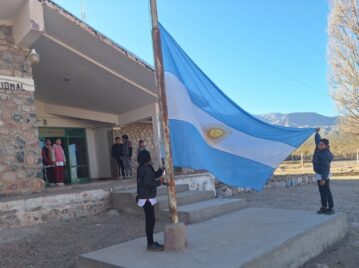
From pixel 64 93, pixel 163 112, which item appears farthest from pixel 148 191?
pixel 64 93

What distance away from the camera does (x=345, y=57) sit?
2648 cm

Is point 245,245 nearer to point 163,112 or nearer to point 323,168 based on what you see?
point 163,112

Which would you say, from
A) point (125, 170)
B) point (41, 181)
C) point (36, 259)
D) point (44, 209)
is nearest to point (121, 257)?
point (36, 259)

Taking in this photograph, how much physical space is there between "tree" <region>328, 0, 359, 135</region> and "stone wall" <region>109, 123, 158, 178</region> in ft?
51.3

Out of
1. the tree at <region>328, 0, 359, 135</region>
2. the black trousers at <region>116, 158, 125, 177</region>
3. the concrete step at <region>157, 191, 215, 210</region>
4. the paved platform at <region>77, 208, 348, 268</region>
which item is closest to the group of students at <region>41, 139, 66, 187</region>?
the black trousers at <region>116, 158, 125, 177</region>

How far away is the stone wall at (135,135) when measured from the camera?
17.0 m

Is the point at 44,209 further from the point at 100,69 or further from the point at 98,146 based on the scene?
the point at 98,146

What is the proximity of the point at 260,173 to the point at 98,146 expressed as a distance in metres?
12.9

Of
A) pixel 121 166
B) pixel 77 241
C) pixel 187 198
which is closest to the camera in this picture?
pixel 77 241

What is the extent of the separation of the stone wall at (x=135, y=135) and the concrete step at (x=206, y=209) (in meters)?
8.57

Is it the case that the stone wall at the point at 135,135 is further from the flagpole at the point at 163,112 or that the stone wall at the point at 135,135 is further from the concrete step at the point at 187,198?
the flagpole at the point at 163,112

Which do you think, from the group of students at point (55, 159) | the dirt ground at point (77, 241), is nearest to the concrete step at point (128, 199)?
the dirt ground at point (77, 241)

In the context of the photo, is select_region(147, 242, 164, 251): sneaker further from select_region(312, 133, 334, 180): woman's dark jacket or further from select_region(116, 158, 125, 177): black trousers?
select_region(116, 158, 125, 177): black trousers

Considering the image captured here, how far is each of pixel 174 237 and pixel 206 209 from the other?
2.50 metres
